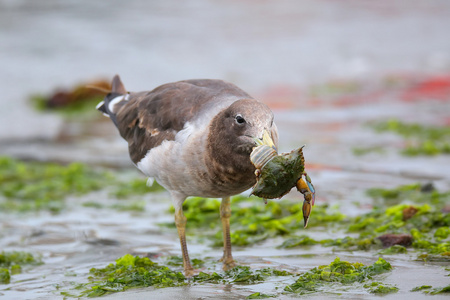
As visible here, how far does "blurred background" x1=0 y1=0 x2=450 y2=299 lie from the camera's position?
8305 mm

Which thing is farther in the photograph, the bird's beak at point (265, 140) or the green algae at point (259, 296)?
the bird's beak at point (265, 140)

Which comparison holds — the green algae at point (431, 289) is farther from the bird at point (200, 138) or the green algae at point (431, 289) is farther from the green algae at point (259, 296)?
the bird at point (200, 138)

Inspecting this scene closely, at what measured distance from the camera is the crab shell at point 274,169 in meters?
4.60

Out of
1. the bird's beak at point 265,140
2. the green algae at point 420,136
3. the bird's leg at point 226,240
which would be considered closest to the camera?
the bird's beak at point 265,140

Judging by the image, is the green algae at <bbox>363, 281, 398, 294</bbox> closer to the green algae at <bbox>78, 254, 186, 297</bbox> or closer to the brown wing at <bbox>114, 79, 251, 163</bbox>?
the green algae at <bbox>78, 254, 186, 297</bbox>

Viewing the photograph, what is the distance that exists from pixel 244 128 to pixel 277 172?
0.56 metres

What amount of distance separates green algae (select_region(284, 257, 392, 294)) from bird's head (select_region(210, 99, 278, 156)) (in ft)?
3.12

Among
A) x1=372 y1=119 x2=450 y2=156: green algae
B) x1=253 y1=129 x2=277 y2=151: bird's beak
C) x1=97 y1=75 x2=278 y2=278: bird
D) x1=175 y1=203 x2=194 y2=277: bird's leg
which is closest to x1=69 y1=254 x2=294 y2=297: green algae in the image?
x1=175 y1=203 x2=194 y2=277: bird's leg

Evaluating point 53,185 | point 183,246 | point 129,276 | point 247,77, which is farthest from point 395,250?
point 247,77

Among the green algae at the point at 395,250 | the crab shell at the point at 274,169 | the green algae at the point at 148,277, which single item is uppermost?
the crab shell at the point at 274,169

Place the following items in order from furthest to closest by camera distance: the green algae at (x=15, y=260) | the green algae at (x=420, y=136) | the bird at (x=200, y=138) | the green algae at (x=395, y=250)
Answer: the green algae at (x=420, y=136)
the green algae at (x=15, y=260)
the green algae at (x=395, y=250)
the bird at (x=200, y=138)

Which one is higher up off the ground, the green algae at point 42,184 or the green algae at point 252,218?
the green algae at point 42,184

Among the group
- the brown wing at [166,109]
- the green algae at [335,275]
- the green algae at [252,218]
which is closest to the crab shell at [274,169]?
the green algae at [335,275]

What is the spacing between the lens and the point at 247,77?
21.2 meters
